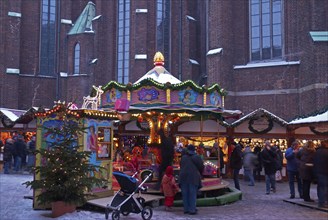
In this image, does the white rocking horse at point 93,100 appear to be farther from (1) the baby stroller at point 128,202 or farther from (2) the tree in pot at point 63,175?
Answer: (1) the baby stroller at point 128,202

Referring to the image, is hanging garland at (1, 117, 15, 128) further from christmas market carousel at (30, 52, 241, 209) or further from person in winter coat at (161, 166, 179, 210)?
person in winter coat at (161, 166, 179, 210)

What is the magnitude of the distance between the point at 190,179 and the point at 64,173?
9.93 feet

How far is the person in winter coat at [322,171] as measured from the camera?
1158cm

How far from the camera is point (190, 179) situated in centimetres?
1114

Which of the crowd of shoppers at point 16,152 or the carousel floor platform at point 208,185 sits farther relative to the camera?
the crowd of shoppers at point 16,152

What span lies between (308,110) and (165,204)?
45.8ft

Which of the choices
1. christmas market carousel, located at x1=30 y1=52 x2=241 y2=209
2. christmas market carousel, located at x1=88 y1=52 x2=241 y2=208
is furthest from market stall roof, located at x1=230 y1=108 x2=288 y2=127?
christmas market carousel, located at x1=88 y1=52 x2=241 y2=208

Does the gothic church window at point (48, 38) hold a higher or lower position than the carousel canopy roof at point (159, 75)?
higher

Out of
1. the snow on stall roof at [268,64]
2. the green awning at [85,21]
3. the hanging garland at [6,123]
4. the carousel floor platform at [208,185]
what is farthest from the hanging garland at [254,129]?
the green awning at [85,21]

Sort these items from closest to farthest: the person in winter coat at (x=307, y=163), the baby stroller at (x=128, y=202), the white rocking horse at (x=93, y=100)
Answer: the baby stroller at (x=128, y=202) → the person in winter coat at (x=307, y=163) → the white rocking horse at (x=93, y=100)

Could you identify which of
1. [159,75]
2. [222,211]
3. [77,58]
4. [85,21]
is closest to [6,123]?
[77,58]

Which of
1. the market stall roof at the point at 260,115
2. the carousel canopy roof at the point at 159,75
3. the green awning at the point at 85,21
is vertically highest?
the green awning at the point at 85,21

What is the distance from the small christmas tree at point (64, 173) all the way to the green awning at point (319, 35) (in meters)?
16.1

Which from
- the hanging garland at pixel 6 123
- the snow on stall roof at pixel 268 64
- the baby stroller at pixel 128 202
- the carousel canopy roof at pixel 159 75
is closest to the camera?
the baby stroller at pixel 128 202
